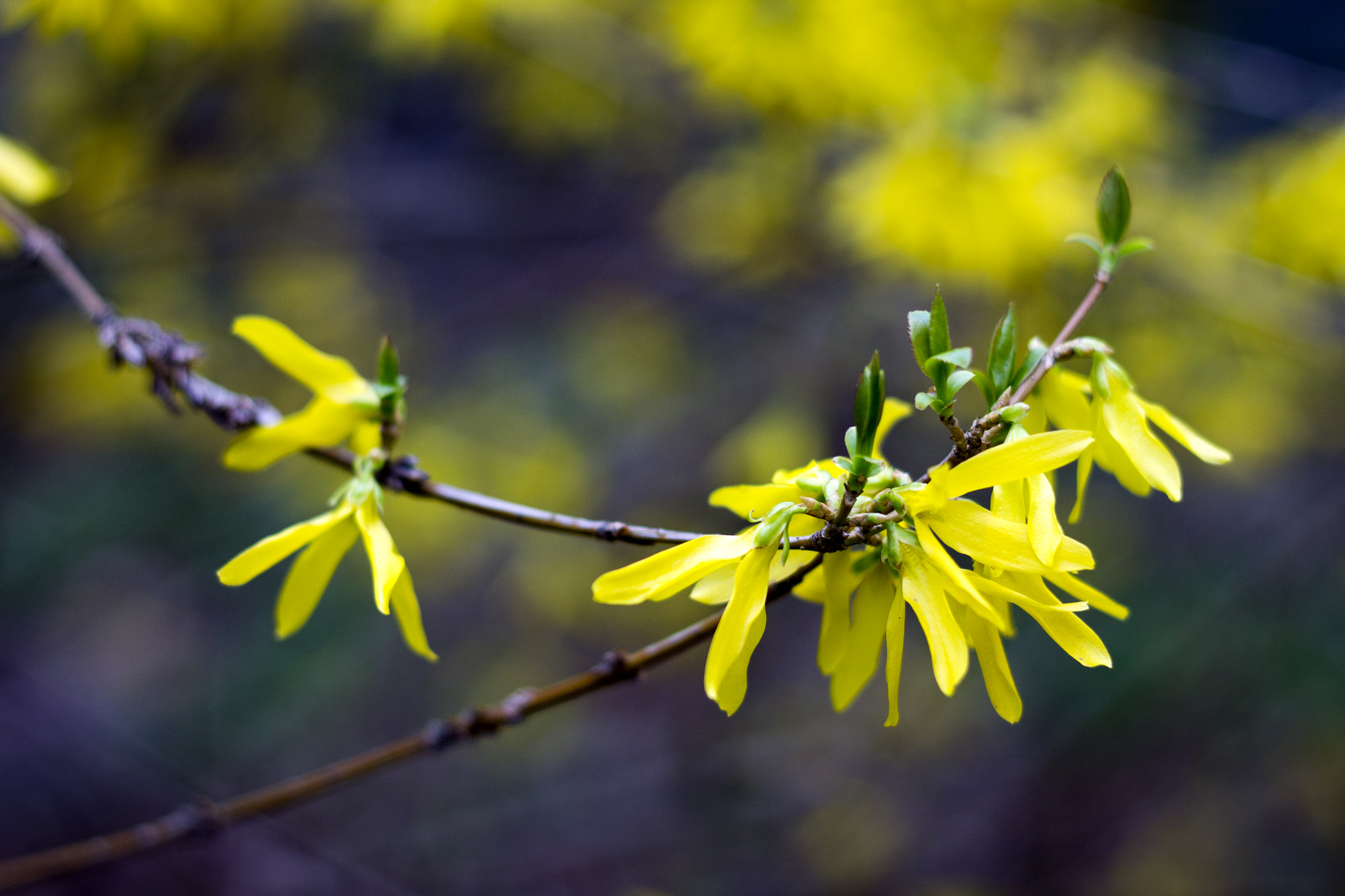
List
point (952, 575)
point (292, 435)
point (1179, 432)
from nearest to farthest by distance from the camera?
point (952, 575) → point (1179, 432) → point (292, 435)

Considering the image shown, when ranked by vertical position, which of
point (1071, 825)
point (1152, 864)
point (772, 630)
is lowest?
point (1152, 864)

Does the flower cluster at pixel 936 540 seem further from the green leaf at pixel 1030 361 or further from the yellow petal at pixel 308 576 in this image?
the yellow petal at pixel 308 576

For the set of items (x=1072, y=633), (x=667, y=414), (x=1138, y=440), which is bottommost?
(x=1072, y=633)

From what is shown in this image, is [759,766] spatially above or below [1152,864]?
above

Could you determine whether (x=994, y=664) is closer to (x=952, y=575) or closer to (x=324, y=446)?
(x=952, y=575)

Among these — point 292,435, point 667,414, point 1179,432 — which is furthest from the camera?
point 667,414

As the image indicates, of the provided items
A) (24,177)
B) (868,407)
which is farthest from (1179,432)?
(24,177)

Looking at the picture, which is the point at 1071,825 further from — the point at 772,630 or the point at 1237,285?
the point at 1237,285

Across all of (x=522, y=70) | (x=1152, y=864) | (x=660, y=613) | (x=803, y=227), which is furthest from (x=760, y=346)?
(x=1152, y=864)
